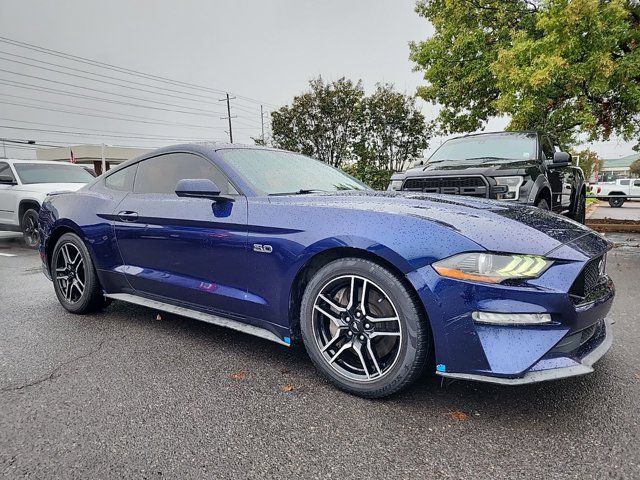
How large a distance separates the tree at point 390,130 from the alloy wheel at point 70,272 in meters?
14.4

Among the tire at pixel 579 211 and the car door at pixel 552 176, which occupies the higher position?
the car door at pixel 552 176

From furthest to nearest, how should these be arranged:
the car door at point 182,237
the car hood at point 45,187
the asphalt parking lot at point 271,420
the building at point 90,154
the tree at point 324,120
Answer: the building at point 90,154 < the tree at point 324,120 < the car hood at point 45,187 < the car door at point 182,237 < the asphalt parking lot at point 271,420

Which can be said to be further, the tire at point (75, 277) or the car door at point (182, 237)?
the tire at point (75, 277)

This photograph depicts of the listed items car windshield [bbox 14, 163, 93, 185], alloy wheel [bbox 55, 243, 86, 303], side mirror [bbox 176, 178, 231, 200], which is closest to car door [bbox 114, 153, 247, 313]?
side mirror [bbox 176, 178, 231, 200]

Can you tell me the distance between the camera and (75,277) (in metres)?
3.87

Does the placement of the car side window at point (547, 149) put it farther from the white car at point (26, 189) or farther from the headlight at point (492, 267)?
the white car at point (26, 189)

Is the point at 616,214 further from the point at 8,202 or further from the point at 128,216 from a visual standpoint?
the point at 8,202

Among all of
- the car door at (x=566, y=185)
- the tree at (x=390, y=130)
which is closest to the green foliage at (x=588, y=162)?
the tree at (x=390, y=130)

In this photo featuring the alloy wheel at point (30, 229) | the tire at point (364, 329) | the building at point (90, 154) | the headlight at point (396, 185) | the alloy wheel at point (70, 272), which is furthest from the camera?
the building at point (90, 154)

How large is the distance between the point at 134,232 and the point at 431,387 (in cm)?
239

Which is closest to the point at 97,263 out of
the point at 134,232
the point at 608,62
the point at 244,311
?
the point at 134,232

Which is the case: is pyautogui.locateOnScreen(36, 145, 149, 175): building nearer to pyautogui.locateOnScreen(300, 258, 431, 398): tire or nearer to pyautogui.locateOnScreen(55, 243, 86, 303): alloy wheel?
pyautogui.locateOnScreen(55, 243, 86, 303): alloy wheel

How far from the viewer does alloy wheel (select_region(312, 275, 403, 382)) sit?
230 cm

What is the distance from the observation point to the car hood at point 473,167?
5621 mm
